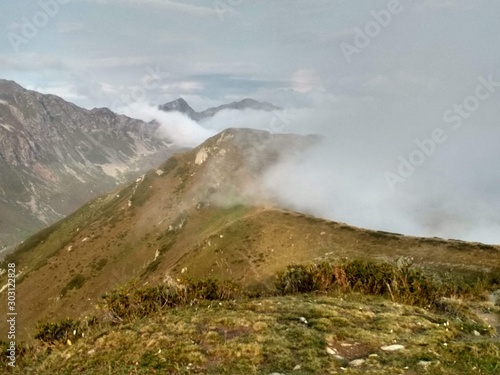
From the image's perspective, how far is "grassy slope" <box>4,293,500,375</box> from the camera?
1622 centimetres

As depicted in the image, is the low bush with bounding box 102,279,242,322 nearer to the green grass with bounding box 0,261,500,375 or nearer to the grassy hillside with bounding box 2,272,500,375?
the green grass with bounding box 0,261,500,375

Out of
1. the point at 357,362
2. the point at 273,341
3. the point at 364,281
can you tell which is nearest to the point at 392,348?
the point at 357,362

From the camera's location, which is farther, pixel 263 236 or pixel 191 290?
pixel 263 236

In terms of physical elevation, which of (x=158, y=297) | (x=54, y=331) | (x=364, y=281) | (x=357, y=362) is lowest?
(x=54, y=331)

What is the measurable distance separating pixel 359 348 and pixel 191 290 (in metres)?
13.0

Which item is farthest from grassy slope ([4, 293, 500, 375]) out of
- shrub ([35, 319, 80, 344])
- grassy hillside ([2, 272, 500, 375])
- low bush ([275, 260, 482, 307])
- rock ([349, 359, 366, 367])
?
low bush ([275, 260, 482, 307])

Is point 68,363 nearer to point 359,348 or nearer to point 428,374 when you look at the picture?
point 359,348

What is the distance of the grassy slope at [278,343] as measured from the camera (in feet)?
53.2

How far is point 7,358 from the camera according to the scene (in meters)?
22.8

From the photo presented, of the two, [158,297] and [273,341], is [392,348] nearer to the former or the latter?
[273,341]

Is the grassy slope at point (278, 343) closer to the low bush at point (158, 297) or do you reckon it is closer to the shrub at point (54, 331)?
the shrub at point (54, 331)

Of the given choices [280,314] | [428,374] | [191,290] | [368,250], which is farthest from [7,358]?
[368,250]

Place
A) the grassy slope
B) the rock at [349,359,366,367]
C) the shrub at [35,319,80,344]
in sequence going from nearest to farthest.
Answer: the grassy slope
the rock at [349,359,366,367]
the shrub at [35,319,80,344]

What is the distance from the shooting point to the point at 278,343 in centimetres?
1842
